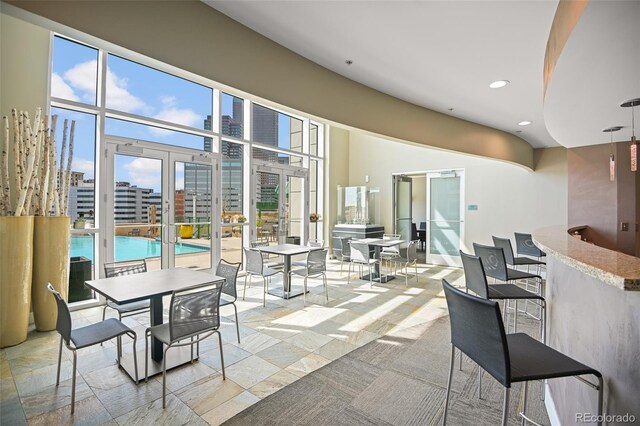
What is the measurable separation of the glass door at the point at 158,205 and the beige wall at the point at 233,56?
323 centimetres

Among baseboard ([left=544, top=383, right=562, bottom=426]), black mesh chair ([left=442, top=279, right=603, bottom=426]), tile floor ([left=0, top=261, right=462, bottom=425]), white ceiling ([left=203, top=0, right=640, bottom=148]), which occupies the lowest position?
tile floor ([left=0, top=261, right=462, bottom=425])

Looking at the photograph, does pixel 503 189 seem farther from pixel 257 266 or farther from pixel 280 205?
pixel 257 266

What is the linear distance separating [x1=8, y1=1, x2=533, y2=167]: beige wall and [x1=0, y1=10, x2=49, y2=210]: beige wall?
9.85 feet

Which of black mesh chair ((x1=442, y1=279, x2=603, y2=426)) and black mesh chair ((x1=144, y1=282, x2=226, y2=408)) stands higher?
black mesh chair ((x1=442, y1=279, x2=603, y2=426))

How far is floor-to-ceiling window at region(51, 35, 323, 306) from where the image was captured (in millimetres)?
4340

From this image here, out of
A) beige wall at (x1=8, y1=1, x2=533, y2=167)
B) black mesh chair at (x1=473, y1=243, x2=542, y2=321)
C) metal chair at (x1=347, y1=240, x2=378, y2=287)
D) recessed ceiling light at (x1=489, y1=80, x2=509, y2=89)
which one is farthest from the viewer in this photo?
metal chair at (x1=347, y1=240, x2=378, y2=287)

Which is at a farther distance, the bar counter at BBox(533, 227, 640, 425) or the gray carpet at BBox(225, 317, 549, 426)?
the gray carpet at BBox(225, 317, 549, 426)

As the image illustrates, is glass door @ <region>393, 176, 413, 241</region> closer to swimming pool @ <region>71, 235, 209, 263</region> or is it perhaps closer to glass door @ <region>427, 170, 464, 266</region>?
glass door @ <region>427, 170, 464, 266</region>

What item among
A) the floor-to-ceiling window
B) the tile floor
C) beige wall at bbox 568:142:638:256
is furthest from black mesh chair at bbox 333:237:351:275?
beige wall at bbox 568:142:638:256

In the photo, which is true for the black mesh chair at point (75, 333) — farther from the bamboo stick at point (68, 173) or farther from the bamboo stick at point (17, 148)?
the bamboo stick at point (68, 173)

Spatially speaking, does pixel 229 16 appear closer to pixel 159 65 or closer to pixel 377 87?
pixel 159 65

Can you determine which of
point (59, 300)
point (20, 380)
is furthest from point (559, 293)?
point (20, 380)

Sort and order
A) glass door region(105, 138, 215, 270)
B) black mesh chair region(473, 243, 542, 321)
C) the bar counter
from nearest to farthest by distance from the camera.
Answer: the bar counter
black mesh chair region(473, 243, 542, 321)
glass door region(105, 138, 215, 270)

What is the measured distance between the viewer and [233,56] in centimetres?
231
